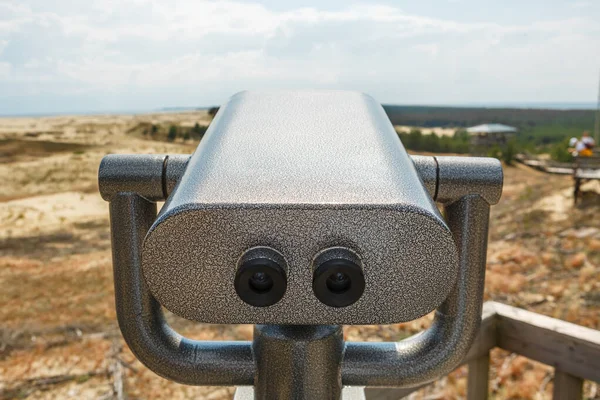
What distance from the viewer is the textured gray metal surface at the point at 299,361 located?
1.54 feet

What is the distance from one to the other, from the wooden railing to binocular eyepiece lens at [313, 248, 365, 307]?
0.65 meters

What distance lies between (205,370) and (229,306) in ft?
0.63

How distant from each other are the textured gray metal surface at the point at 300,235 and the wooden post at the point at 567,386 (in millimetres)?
831

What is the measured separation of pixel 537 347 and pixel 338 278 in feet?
2.84

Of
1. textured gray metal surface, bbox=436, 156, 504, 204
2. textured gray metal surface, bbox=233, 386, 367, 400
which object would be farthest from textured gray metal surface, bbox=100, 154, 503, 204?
textured gray metal surface, bbox=233, 386, 367, 400

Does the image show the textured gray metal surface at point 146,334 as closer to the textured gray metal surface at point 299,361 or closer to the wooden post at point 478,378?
the textured gray metal surface at point 299,361

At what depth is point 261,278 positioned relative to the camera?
35 cm

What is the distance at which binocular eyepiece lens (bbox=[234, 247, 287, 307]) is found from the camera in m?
0.34

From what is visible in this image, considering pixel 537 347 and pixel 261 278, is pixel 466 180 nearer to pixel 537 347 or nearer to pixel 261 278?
pixel 261 278

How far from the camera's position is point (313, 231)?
13.7 inches

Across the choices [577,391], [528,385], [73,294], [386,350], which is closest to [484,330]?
[577,391]

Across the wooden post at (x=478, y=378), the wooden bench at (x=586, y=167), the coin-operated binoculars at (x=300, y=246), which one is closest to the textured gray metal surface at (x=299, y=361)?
the coin-operated binoculars at (x=300, y=246)

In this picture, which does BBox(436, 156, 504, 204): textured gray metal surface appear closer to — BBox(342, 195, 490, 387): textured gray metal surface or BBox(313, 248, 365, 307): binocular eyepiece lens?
BBox(342, 195, 490, 387): textured gray metal surface

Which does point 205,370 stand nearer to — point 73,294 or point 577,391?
point 577,391
